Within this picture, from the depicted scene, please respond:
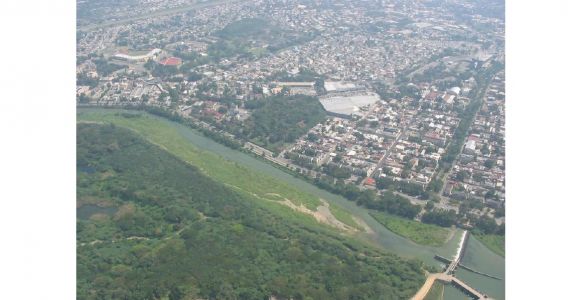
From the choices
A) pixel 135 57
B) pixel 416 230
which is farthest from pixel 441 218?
pixel 135 57

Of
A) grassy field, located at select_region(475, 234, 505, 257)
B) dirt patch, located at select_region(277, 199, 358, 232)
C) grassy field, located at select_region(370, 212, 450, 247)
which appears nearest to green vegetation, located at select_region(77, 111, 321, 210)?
dirt patch, located at select_region(277, 199, 358, 232)

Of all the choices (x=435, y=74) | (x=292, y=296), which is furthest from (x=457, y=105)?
(x=292, y=296)

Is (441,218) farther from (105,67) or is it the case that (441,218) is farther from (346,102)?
(105,67)

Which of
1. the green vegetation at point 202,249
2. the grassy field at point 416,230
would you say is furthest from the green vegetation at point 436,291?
the grassy field at point 416,230

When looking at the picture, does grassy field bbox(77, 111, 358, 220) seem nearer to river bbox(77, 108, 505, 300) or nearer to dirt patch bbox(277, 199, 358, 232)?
dirt patch bbox(277, 199, 358, 232)

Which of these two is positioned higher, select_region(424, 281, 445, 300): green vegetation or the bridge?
the bridge

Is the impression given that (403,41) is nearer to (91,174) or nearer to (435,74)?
(435,74)
